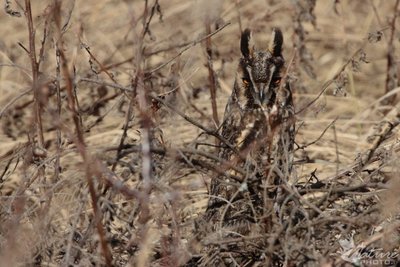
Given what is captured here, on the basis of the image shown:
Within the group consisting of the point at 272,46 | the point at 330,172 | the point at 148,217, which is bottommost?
the point at 330,172

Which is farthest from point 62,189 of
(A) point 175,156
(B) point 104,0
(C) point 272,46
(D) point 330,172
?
(B) point 104,0

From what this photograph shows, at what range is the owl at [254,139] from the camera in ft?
11.8

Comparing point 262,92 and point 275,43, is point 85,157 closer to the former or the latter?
point 262,92

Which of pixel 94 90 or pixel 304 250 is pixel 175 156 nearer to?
pixel 304 250

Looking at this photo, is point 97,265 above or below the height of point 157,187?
below

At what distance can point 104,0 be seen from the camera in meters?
7.60

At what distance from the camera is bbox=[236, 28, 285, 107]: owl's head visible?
4238mm

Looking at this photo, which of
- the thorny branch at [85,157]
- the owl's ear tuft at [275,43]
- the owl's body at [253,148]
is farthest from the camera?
the owl's ear tuft at [275,43]

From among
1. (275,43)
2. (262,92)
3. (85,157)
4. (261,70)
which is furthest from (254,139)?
(85,157)

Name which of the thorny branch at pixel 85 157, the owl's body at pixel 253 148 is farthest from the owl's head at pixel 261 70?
the thorny branch at pixel 85 157

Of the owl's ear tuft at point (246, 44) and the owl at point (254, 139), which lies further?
the owl's ear tuft at point (246, 44)

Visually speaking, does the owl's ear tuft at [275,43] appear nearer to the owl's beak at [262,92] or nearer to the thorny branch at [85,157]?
the owl's beak at [262,92]

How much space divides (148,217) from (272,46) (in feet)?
4.54

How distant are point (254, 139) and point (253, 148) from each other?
0.42 meters
